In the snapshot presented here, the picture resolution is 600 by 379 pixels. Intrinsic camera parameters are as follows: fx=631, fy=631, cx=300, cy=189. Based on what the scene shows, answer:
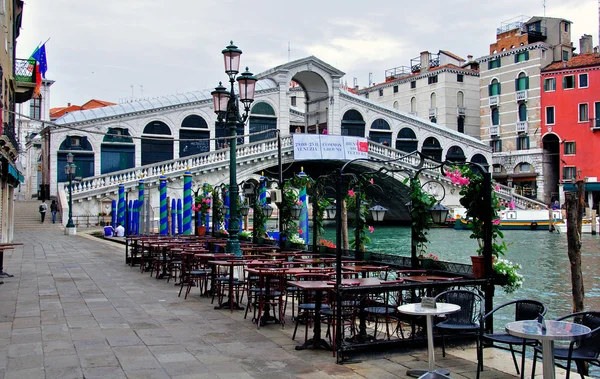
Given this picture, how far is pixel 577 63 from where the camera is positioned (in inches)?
1720

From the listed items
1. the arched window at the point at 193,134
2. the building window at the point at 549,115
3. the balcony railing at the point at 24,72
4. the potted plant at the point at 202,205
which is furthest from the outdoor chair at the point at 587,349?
the building window at the point at 549,115

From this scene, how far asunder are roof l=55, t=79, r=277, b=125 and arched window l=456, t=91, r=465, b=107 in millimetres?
17086

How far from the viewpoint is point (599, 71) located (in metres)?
A: 42.2

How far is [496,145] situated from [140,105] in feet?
89.7

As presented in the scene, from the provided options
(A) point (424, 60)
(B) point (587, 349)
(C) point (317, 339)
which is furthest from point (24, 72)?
(A) point (424, 60)

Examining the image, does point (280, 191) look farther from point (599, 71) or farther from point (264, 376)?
point (599, 71)

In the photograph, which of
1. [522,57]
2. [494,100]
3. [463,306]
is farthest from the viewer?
[494,100]

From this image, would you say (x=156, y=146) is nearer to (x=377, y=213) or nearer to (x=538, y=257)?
(x=538, y=257)

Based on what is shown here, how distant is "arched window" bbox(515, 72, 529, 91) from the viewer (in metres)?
46.1

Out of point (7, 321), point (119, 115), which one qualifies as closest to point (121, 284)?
point (7, 321)

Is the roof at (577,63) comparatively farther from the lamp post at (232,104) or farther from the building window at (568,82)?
the lamp post at (232,104)

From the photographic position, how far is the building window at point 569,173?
44259 mm

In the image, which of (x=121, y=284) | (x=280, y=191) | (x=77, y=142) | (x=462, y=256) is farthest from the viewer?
(x=77, y=142)

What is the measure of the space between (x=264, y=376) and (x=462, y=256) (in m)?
21.5
